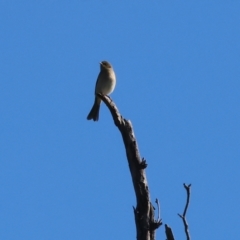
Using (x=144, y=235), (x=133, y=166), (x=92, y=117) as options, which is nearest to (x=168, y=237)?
(x=144, y=235)

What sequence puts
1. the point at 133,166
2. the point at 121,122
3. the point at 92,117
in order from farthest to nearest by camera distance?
the point at 92,117, the point at 121,122, the point at 133,166

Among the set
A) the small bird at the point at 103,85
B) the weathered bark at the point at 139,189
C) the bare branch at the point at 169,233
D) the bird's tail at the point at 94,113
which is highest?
the small bird at the point at 103,85

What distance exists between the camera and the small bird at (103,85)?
13602mm

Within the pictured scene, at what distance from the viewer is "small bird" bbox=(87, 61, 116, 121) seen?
44.6 feet

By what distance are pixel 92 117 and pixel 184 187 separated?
8257mm

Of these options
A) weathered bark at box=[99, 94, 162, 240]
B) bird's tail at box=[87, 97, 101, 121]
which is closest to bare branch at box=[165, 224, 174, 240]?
weathered bark at box=[99, 94, 162, 240]

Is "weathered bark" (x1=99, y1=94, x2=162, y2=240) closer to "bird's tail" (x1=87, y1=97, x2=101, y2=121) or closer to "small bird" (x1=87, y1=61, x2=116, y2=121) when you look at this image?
"bird's tail" (x1=87, y1=97, x2=101, y2=121)

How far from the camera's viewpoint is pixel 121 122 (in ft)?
23.9

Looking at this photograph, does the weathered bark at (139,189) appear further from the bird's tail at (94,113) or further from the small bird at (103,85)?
the small bird at (103,85)

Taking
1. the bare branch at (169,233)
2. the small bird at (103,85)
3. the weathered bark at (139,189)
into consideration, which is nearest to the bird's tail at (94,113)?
the small bird at (103,85)

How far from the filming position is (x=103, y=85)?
1407 centimetres

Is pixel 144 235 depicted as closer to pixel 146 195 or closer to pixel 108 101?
pixel 146 195

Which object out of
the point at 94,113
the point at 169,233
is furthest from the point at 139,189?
the point at 94,113

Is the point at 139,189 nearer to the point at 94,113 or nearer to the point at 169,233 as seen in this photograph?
the point at 169,233
